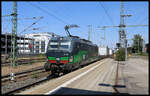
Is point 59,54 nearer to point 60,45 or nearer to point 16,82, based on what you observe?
point 60,45

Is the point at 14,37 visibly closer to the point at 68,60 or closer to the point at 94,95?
the point at 68,60

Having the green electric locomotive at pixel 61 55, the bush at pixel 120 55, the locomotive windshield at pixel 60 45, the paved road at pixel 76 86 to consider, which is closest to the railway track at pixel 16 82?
the paved road at pixel 76 86

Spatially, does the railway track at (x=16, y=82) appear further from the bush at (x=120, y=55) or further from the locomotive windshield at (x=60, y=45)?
the bush at (x=120, y=55)

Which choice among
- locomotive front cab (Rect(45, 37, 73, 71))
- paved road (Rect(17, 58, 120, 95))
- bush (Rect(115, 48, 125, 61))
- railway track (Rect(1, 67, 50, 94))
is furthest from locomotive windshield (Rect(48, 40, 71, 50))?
bush (Rect(115, 48, 125, 61))

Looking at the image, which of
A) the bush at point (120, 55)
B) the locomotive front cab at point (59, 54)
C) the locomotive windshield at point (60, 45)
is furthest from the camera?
the bush at point (120, 55)

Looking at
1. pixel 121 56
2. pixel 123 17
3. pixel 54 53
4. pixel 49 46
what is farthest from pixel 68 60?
pixel 123 17

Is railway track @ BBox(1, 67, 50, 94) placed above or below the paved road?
below

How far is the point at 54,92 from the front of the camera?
7.55 m

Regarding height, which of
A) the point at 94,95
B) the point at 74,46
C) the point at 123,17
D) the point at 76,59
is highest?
the point at 123,17

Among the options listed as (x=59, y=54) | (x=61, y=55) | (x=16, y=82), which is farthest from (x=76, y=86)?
(x=59, y=54)

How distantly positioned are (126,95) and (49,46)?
8821 millimetres

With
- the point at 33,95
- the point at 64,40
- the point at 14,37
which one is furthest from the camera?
the point at 14,37

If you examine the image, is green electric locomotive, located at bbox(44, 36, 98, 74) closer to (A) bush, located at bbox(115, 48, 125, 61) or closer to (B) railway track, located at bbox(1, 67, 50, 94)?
(B) railway track, located at bbox(1, 67, 50, 94)

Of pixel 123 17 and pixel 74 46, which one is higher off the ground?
pixel 123 17
